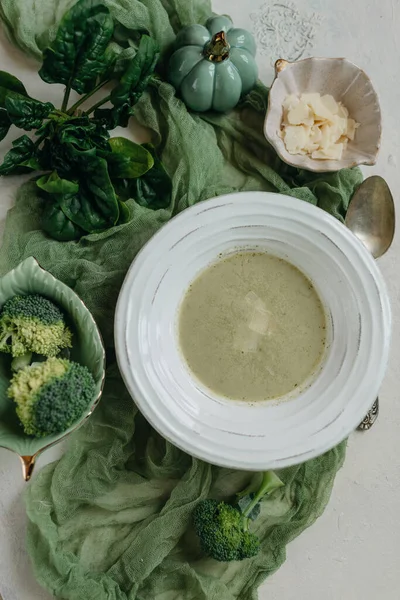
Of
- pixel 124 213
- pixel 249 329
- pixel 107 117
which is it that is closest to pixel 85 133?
pixel 107 117

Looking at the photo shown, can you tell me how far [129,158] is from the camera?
1315 mm

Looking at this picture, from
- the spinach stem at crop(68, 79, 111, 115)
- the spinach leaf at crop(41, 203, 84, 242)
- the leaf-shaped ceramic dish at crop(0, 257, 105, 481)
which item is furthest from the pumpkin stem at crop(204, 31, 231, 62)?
the leaf-shaped ceramic dish at crop(0, 257, 105, 481)

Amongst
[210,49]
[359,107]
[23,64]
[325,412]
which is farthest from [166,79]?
[325,412]

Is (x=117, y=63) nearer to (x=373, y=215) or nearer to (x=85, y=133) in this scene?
(x=85, y=133)

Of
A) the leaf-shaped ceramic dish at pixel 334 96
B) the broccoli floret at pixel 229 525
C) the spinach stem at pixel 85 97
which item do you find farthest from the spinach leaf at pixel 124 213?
the broccoli floret at pixel 229 525

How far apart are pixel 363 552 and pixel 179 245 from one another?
2.69 feet

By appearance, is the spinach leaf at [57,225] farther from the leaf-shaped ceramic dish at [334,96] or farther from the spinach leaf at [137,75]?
the leaf-shaped ceramic dish at [334,96]

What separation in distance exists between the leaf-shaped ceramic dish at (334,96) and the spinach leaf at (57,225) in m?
0.46

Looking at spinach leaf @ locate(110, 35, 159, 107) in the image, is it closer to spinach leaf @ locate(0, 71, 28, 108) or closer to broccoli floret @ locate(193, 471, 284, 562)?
spinach leaf @ locate(0, 71, 28, 108)

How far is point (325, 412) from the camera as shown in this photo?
1281 millimetres

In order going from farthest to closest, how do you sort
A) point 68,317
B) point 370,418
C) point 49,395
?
point 370,418, point 68,317, point 49,395

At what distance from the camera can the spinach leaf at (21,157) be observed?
1.27 metres

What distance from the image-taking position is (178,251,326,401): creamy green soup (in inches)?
52.6

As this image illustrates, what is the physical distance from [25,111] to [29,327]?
428mm
